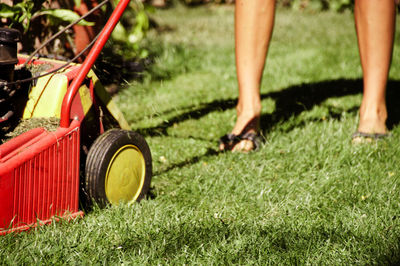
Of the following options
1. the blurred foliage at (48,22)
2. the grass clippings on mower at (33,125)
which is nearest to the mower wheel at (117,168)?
the grass clippings on mower at (33,125)

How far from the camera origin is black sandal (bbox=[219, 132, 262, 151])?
2426 mm

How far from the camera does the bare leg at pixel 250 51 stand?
2.38 metres

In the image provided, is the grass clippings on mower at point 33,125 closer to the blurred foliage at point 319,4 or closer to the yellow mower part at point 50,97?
the yellow mower part at point 50,97

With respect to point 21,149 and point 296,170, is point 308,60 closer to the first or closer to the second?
point 296,170

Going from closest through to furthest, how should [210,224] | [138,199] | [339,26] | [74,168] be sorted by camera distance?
[74,168]
[210,224]
[138,199]
[339,26]

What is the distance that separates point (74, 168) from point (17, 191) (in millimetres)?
209

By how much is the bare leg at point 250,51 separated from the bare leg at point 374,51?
0.53 meters

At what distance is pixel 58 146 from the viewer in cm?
148

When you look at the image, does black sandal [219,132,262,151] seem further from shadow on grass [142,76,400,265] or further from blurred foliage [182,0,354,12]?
blurred foliage [182,0,354,12]

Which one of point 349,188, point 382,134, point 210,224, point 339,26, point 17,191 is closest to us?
point 17,191

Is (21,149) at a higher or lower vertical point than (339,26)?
higher

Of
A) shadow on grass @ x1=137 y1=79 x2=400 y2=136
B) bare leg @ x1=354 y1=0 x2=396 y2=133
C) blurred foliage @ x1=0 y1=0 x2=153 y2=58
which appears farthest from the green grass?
blurred foliage @ x1=0 y1=0 x2=153 y2=58

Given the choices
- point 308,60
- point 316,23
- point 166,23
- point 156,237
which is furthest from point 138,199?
point 316,23

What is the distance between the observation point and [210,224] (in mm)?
1687
